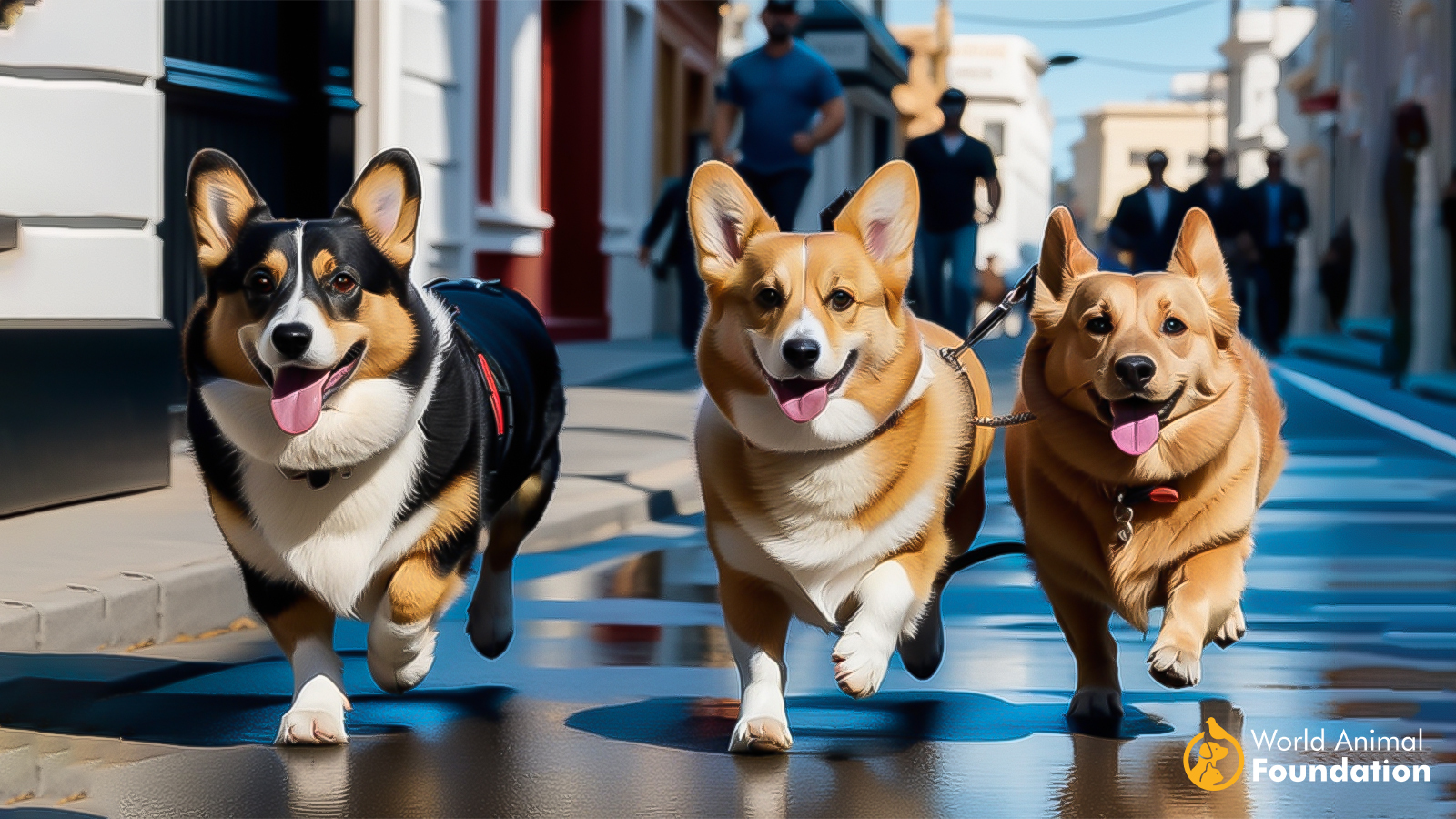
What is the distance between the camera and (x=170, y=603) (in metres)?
5.94

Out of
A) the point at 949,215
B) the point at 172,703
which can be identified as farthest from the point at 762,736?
the point at 949,215

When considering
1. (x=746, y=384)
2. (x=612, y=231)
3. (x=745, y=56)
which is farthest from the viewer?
(x=612, y=231)

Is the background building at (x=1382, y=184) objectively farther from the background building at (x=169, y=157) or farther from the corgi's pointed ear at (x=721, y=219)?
the corgi's pointed ear at (x=721, y=219)

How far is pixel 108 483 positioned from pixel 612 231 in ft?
43.2

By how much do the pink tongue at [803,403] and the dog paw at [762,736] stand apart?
0.65 meters

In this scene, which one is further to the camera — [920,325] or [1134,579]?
[920,325]

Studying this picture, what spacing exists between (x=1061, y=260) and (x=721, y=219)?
0.82 meters

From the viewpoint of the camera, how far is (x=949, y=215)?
13.4 m

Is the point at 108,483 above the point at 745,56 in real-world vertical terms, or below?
below

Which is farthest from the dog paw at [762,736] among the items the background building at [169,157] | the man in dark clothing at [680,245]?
the man in dark clothing at [680,245]

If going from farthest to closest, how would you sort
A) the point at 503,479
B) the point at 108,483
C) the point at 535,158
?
the point at 535,158, the point at 108,483, the point at 503,479

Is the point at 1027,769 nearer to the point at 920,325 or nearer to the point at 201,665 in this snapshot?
the point at 920,325

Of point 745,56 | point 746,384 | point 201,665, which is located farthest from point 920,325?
point 745,56

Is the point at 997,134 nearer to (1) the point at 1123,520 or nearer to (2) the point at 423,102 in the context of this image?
(2) the point at 423,102
